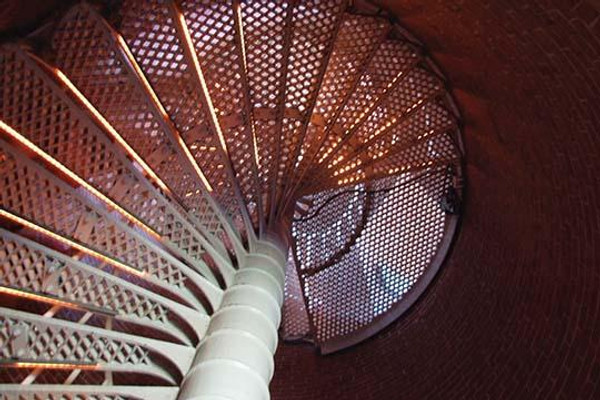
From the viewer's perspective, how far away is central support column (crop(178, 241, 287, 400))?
115 inches

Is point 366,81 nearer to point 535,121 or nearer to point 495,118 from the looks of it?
point 495,118

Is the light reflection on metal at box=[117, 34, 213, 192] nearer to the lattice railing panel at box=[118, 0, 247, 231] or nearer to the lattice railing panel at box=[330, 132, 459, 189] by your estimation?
the lattice railing panel at box=[118, 0, 247, 231]

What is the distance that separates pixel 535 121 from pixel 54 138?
332 centimetres

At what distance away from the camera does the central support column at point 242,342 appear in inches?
115

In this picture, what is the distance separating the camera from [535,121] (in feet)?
13.0

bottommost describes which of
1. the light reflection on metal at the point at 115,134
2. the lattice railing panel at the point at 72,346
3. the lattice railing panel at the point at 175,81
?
the lattice railing panel at the point at 72,346

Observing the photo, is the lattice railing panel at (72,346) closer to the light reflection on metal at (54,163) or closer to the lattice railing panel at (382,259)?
the light reflection on metal at (54,163)

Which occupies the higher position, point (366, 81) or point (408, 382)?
point (366, 81)

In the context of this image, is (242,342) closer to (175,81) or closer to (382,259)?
(175,81)

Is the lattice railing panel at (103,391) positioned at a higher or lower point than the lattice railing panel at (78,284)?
lower

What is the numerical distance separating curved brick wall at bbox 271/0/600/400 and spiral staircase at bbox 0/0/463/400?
46 cm

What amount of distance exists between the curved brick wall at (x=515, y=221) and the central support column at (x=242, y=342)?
84.0 inches

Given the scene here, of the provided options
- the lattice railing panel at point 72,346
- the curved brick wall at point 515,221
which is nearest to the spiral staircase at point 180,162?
the lattice railing panel at point 72,346

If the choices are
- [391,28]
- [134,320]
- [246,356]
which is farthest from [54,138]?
[391,28]
